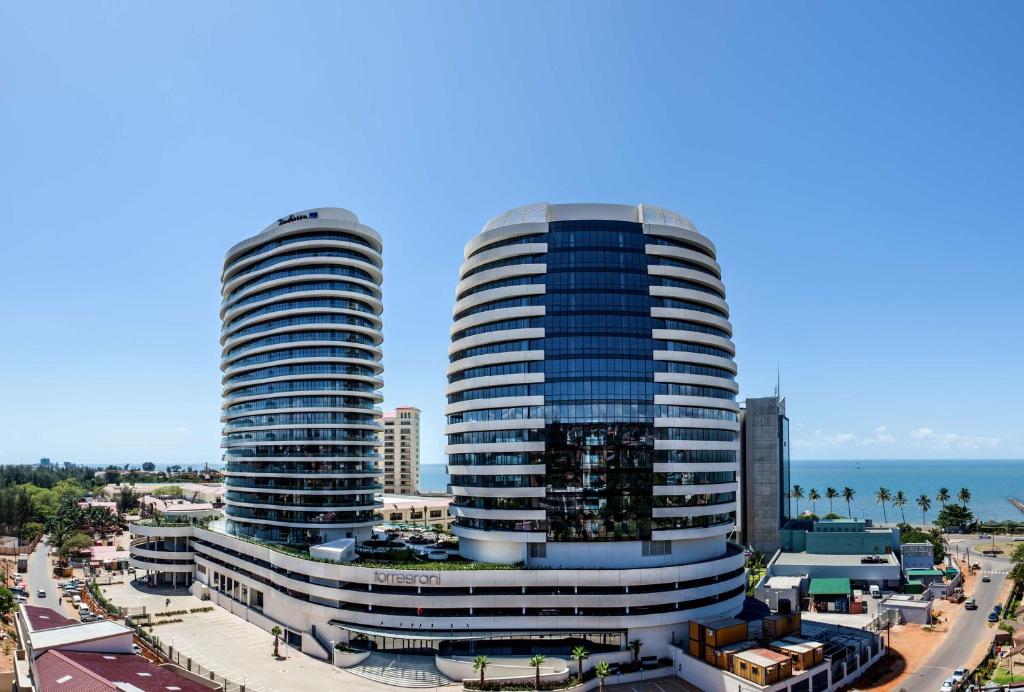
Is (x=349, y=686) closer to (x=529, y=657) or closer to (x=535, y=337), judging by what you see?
(x=529, y=657)

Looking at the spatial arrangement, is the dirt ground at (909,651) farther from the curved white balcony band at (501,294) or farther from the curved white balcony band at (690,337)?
the curved white balcony band at (501,294)

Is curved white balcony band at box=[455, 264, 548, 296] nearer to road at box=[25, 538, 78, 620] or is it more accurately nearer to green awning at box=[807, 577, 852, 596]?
green awning at box=[807, 577, 852, 596]

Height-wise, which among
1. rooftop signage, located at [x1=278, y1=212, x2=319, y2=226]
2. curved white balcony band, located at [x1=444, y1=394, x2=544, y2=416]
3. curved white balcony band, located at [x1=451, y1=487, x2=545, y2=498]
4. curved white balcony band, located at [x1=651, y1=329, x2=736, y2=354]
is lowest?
curved white balcony band, located at [x1=451, y1=487, x2=545, y2=498]

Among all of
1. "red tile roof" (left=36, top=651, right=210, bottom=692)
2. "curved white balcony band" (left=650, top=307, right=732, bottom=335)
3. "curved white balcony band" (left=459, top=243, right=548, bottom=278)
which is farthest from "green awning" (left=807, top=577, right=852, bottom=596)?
"red tile roof" (left=36, top=651, right=210, bottom=692)

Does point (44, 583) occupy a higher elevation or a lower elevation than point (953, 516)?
lower

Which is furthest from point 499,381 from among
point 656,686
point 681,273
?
point 656,686

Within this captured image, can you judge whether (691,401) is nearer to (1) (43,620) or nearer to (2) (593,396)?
(2) (593,396)

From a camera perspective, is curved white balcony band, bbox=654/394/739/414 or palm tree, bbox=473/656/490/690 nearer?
palm tree, bbox=473/656/490/690

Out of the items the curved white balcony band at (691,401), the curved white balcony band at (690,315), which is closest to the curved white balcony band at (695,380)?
the curved white balcony band at (691,401)
